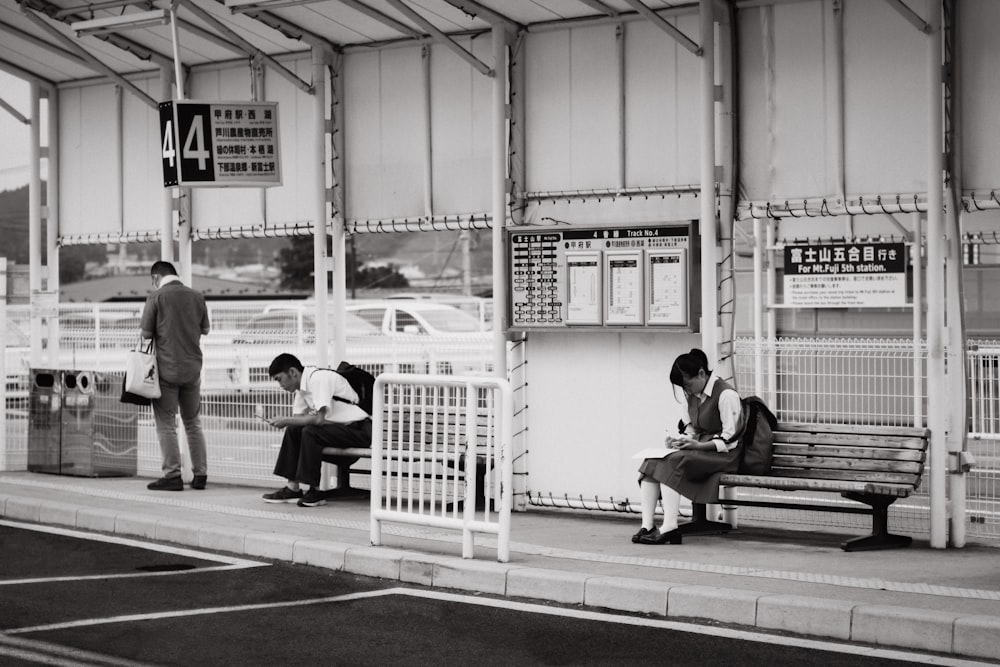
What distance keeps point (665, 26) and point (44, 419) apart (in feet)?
24.2

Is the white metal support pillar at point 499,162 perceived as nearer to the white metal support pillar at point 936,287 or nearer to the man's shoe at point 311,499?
the man's shoe at point 311,499

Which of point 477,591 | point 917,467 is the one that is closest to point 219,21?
point 477,591

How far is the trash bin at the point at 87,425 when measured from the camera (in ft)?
44.2

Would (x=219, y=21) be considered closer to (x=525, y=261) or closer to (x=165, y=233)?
(x=165, y=233)

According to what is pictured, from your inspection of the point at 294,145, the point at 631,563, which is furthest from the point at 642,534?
the point at 294,145

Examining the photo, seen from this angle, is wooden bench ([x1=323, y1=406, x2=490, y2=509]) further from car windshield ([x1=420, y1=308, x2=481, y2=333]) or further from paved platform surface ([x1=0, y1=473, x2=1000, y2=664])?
car windshield ([x1=420, y1=308, x2=481, y2=333])

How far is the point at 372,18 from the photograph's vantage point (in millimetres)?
11344

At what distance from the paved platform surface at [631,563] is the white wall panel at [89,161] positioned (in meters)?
3.27

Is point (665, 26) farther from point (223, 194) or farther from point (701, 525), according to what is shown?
point (223, 194)

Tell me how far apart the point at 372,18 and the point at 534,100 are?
1.47 metres

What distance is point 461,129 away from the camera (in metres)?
11.6

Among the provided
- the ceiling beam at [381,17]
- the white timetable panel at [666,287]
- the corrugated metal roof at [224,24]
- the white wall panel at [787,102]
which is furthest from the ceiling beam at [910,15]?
the ceiling beam at [381,17]

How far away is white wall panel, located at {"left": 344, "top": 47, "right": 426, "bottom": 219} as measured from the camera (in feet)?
39.0

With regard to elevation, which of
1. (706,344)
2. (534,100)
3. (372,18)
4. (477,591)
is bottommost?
(477,591)
